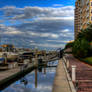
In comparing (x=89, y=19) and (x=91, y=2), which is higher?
(x=91, y=2)

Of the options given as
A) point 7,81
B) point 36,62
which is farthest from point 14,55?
point 7,81

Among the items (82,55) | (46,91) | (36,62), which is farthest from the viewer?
(36,62)

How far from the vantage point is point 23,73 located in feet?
82.5

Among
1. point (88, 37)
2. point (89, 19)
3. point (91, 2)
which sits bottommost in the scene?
point (88, 37)

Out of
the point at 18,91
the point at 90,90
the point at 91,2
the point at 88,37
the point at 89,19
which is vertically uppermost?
the point at 91,2

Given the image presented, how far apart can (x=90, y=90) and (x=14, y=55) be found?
25787 mm

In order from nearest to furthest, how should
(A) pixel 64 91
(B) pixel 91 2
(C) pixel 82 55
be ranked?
(A) pixel 64 91 → (C) pixel 82 55 → (B) pixel 91 2

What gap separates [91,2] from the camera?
56.3 m

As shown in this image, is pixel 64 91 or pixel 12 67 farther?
pixel 12 67

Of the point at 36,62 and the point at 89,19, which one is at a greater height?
the point at 89,19

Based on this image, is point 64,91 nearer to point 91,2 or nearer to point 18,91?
point 18,91

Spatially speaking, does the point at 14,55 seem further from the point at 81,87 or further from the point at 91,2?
the point at 91,2

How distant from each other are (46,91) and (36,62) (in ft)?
57.7

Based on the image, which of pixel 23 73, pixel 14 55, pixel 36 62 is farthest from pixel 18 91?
pixel 14 55
